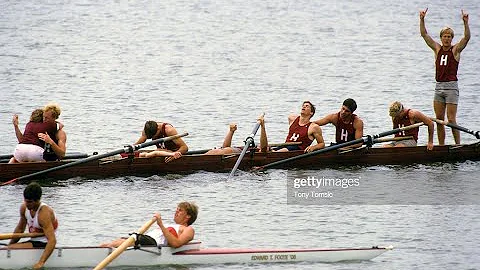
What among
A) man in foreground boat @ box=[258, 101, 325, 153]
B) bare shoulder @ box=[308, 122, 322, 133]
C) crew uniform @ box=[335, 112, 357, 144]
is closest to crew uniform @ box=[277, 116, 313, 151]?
man in foreground boat @ box=[258, 101, 325, 153]

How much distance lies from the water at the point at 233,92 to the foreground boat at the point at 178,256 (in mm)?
245

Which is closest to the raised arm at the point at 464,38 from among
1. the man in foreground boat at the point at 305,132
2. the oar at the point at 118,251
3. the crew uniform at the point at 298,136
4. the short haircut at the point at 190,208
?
the man in foreground boat at the point at 305,132

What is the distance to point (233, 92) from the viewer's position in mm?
46219

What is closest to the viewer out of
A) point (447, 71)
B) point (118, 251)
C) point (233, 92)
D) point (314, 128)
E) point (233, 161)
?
point (118, 251)

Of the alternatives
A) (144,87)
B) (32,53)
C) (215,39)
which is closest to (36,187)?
(144,87)

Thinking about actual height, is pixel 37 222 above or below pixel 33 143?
below

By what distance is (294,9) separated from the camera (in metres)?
69.9

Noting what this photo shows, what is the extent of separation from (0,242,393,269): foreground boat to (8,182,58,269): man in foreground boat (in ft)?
0.45

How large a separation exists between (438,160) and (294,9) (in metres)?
38.1

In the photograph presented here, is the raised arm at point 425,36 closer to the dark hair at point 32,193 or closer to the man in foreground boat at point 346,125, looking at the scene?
the man in foreground boat at point 346,125

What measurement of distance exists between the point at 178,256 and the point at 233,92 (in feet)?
73.2

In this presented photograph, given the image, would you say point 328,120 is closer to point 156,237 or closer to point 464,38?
point 464,38

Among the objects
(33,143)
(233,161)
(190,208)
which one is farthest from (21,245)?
(233,161)

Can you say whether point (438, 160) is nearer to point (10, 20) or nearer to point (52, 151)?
point (52, 151)
